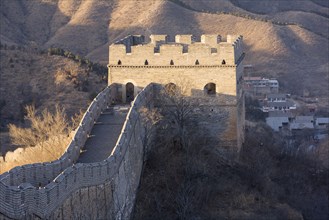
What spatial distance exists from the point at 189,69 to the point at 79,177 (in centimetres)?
999

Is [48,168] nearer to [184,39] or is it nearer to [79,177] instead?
[79,177]

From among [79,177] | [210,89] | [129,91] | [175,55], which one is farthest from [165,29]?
[79,177]

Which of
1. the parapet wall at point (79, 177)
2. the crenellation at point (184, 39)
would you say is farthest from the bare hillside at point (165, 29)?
the parapet wall at point (79, 177)

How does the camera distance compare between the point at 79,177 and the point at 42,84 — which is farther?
the point at 42,84

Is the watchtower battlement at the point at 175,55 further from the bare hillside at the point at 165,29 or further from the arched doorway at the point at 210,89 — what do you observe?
the bare hillside at the point at 165,29

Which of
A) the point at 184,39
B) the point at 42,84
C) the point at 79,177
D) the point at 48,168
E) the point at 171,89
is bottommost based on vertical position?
the point at 79,177

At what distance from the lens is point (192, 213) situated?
24438 millimetres

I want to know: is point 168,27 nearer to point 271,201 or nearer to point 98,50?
point 98,50

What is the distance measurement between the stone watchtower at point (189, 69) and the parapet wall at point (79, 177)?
1468mm

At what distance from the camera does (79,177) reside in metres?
19.3

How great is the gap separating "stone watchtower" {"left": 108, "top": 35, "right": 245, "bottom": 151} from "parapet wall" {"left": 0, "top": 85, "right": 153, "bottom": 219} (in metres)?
1.47

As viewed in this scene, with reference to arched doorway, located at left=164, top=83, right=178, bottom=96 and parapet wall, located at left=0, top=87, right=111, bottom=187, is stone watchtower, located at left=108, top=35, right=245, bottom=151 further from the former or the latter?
parapet wall, located at left=0, top=87, right=111, bottom=187

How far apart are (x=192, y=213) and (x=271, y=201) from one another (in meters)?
3.94

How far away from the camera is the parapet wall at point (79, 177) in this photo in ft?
53.6
